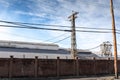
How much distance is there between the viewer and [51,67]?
102 feet

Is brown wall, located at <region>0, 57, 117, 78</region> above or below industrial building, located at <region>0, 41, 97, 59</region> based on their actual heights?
below

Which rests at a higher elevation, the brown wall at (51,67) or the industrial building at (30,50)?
the industrial building at (30,50)

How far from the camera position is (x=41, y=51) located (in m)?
57.9

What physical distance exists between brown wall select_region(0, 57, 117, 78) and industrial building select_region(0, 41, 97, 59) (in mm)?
19394

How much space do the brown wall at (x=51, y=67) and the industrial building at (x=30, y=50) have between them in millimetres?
19394

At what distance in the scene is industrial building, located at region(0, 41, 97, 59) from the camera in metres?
51.3

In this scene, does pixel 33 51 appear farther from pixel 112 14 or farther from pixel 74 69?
pixel 112 14

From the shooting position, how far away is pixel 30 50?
5616 centimetres

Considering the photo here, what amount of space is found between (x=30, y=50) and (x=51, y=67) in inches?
1012

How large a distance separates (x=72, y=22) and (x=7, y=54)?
49.8 ft

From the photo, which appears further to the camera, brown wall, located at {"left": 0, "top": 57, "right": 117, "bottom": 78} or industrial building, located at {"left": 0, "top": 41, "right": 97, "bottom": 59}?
industrial building, located at {"left": 0, "top": 41, "right": 97, "bottom": 59}

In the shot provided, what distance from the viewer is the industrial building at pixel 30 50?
5128cm

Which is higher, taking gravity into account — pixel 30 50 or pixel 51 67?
pixel 30 50

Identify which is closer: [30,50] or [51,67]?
[51,67]
